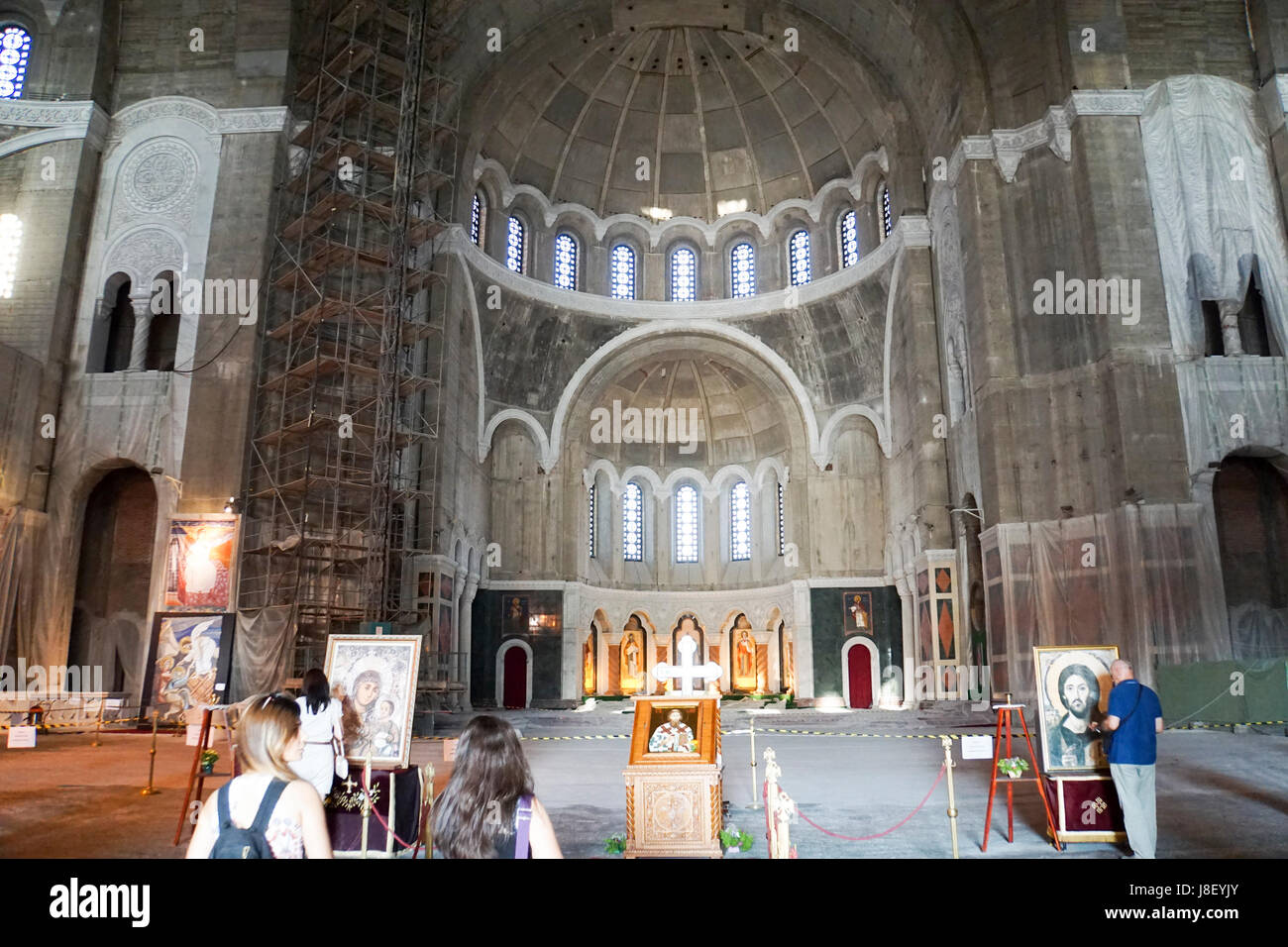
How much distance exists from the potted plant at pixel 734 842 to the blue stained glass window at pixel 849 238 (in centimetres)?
2645

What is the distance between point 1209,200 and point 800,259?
14.4 m

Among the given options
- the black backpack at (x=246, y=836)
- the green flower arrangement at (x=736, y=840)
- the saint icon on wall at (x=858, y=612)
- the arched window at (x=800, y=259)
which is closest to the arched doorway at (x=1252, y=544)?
the saint icon on wall at (x=858, y=612)

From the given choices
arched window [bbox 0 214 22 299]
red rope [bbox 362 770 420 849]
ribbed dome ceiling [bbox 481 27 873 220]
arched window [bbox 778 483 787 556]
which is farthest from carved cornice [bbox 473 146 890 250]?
red rope [bbox 362 770 420 849]

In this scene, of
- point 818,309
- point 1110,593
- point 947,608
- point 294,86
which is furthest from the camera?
point 818,309

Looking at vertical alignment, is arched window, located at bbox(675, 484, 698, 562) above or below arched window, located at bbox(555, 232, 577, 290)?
below

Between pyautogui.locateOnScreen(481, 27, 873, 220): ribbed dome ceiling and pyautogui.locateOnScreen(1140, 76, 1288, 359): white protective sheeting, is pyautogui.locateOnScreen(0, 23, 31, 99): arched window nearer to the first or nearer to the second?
pyautogui.locateOnScreen(481, 27, 873, 220): ribbed dome ceiling

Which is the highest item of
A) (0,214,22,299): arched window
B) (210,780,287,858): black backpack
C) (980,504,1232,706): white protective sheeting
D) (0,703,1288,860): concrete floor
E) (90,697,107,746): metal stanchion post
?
(0,214,22,299): arched window

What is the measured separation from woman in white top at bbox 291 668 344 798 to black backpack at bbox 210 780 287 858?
3260mm

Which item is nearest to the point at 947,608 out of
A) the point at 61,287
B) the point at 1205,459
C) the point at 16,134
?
the point at 1205,459

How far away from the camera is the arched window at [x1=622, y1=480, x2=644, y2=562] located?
115 feet

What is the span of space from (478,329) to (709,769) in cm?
2395

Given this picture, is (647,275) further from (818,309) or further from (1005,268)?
(1005,268)

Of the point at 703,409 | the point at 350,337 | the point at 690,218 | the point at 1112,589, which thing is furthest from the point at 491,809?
the point at 703,409

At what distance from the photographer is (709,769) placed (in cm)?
679
